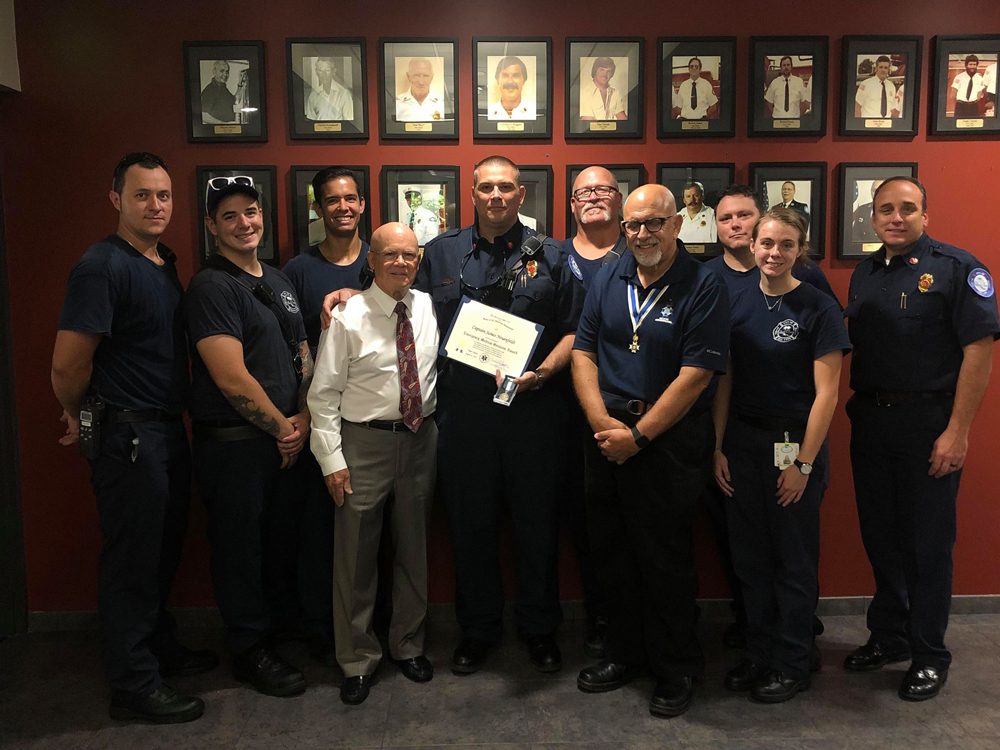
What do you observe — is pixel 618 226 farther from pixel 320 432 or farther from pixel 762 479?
pixel 320 432

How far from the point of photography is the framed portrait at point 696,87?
3457mm

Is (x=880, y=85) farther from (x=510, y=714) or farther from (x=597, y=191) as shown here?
(x=510, y=714)

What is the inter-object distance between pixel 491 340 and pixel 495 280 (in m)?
0.30

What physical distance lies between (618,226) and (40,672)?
3274 mm

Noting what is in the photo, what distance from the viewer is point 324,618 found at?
3.24m

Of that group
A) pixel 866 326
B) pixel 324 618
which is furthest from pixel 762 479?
pixel 324 618

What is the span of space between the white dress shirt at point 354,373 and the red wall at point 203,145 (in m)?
0.89

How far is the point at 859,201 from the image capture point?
11.6 ft

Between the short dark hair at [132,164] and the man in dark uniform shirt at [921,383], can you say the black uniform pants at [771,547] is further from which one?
the short dark hair at [132,164]

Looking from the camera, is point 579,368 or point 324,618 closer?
point 579,368

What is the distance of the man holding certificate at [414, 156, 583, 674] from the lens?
2936mm

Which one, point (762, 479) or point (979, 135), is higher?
point (979, 135)

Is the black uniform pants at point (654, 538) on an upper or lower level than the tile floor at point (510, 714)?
upper

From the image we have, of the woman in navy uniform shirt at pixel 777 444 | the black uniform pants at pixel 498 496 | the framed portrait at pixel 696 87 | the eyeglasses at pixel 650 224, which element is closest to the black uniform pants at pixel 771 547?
the woman in navy uniform shirt at pixel 777 444
